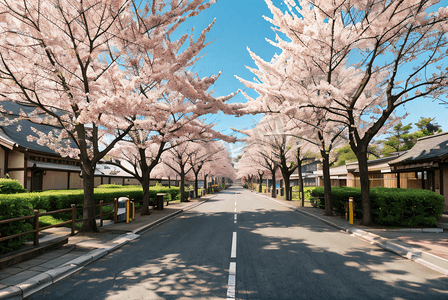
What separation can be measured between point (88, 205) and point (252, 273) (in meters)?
7.54

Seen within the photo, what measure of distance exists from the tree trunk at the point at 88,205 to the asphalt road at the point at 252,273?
8.31ft

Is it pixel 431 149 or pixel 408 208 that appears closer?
pixel 408 208

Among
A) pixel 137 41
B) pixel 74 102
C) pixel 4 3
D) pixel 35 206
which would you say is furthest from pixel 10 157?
pixel 137 41

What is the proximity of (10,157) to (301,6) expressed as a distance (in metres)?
21.3

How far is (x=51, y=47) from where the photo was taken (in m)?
8.32

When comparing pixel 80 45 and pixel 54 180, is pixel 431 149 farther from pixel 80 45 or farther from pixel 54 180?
pixel 54 180

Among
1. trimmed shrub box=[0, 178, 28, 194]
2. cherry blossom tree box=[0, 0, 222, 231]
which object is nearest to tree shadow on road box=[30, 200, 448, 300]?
cherry blossom tree box=[0, 0, 222, 231]

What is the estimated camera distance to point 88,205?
9.72 metres

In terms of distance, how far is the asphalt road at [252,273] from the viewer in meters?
4.40

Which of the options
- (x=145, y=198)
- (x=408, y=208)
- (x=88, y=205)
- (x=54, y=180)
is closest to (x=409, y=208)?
(x=408, y=208)

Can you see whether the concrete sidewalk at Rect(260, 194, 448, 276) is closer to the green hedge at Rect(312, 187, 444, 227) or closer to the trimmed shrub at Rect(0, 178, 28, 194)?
the green hedge at Rect(312, 187, 444, 227)

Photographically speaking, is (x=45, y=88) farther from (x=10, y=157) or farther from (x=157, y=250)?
(x=10, y=157)

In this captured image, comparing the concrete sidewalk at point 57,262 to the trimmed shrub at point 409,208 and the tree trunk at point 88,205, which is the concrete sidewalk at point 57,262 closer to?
the tree trunk at point 88,205

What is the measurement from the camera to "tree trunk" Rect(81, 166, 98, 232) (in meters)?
9.50
